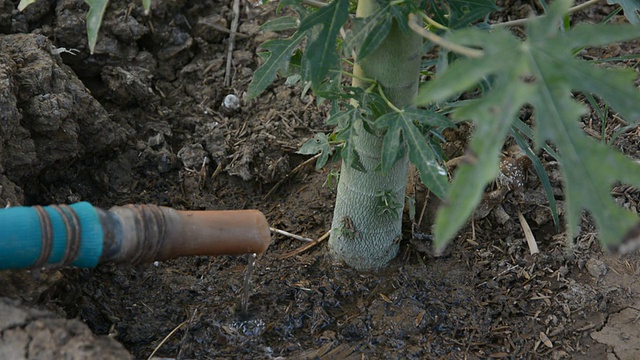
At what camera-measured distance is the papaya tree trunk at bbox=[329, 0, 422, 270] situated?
1.83 metres

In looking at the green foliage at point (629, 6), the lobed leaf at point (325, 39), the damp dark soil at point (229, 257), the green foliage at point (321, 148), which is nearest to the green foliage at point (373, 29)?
the lobed leaf at point (325, 39)

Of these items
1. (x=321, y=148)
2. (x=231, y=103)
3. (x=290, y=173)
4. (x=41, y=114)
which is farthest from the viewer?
(x=231, y=103)

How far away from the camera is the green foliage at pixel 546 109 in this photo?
3.86ft

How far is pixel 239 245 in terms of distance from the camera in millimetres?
1792

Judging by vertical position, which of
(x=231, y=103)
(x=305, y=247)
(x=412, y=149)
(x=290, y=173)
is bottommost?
(x=305, y=247)

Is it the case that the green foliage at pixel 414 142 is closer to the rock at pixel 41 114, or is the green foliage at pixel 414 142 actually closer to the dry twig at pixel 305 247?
the dry twig at pixel 305 247

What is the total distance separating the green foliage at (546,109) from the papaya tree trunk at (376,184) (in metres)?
0.49

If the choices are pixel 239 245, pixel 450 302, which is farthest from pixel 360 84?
pixel 450 302

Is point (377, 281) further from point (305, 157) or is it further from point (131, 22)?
point (131, 22)

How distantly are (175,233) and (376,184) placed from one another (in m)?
0.60

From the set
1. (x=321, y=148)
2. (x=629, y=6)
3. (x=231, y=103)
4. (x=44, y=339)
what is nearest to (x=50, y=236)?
(x=44, y=339)

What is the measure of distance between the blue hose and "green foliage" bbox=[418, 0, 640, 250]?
0.78 metres

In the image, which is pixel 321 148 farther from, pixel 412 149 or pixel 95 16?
pixel 95 16

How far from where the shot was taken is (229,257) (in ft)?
7.37
